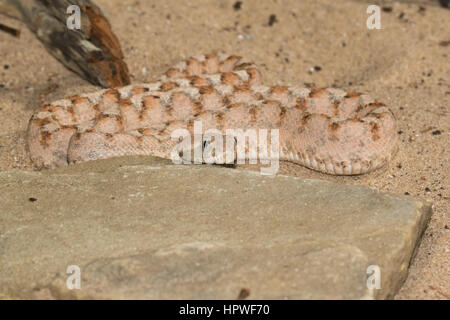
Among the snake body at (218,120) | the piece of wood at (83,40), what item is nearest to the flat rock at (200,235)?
the snake body at (218,120)

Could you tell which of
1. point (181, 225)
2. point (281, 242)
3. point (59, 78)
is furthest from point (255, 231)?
point (59, 78)

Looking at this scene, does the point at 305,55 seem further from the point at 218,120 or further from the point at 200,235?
the point at 200,235

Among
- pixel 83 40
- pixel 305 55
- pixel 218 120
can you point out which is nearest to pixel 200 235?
pixel 218 120

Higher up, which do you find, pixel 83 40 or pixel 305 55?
pixel 83 40

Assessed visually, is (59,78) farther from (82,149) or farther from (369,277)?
(369,277)
